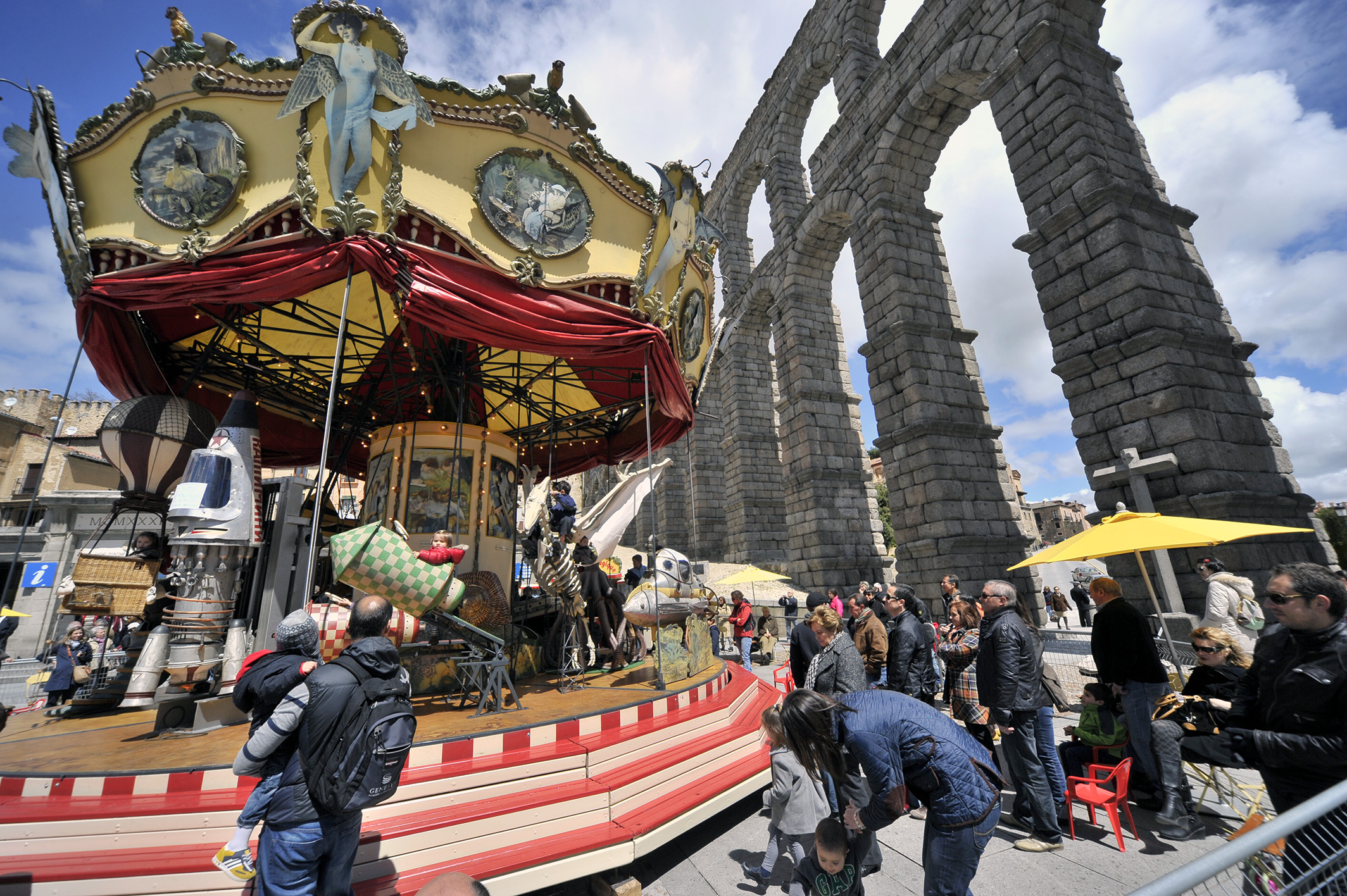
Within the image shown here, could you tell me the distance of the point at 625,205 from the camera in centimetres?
558

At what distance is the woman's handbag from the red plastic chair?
0.53 metres

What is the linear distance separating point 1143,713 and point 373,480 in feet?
27.9

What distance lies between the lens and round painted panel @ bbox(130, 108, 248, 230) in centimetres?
444

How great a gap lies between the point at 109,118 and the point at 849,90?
16.2 m

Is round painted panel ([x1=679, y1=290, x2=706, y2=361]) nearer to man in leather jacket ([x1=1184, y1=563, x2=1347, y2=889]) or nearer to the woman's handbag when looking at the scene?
man in leather jacket ([x1=1184, y1=563, x2=1347, y2=889])

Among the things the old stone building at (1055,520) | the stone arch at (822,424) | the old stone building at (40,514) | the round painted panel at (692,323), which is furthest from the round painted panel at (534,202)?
the old stone building at (1055,520)

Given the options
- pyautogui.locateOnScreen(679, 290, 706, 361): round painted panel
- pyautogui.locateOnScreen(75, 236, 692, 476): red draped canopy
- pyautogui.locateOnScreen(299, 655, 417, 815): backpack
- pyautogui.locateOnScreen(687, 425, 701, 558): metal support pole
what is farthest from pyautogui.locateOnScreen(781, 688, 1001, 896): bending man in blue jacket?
pyautogui.locateOnScreen(687, 425, 701, 558): metal support pole

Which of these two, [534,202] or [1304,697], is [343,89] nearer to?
[534,202]

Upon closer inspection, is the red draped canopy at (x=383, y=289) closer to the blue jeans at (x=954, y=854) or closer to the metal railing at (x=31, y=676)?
the metal railing at (x=31, y=676)

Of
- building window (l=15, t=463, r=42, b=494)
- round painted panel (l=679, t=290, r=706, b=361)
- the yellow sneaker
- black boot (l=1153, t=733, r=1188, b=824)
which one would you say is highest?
building window (l=15, t=463, r=42, b=494)

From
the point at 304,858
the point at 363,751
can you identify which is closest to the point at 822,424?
the point at 363,751

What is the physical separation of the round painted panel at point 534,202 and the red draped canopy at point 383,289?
459 millimetres

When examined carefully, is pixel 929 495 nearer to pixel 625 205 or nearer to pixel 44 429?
pixel 625 205

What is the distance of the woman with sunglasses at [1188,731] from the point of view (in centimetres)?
361
